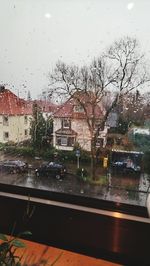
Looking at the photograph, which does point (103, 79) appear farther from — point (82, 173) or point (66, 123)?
point (82, 173)

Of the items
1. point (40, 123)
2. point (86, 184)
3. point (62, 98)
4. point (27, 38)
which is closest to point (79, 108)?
point (62, 98)

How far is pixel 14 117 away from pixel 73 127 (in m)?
0.48

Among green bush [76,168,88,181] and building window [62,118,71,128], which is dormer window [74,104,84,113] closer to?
building window [62,118,71,128]

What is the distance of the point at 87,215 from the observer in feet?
5.18

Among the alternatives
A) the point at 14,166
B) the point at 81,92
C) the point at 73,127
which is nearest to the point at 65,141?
the point at 73,127

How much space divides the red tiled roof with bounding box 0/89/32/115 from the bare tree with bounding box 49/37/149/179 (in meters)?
0.25

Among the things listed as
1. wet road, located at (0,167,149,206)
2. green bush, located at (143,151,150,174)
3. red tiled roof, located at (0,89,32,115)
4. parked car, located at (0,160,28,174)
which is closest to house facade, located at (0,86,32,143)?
red tiled roof, located at (0,89,32,115)

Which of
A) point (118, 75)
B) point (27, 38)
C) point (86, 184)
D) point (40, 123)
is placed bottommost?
point (86, 184)

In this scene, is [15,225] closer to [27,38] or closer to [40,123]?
[40,123]

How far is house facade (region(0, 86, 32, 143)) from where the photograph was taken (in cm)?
169

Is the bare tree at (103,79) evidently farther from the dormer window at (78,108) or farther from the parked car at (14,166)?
the parked car at (14,166)

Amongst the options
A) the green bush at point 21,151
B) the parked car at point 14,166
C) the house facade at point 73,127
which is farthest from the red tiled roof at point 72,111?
the parked car at point 14,166

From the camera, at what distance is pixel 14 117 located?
1.71 m

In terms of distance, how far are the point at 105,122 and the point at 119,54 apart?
459mm
